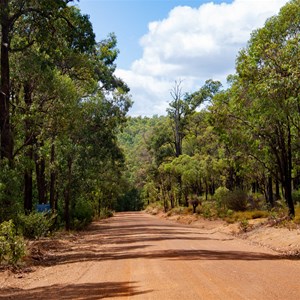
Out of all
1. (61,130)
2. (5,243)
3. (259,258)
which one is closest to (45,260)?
(5,243)

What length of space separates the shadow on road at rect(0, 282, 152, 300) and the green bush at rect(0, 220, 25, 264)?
219 cm

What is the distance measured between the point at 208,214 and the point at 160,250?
23.2 m

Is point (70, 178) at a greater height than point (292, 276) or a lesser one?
greater

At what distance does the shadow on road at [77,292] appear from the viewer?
9.21 metres

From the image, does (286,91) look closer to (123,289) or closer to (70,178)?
(123,289)

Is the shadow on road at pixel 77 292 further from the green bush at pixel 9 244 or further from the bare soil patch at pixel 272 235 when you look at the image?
the bare soil patch at pixel 272 235

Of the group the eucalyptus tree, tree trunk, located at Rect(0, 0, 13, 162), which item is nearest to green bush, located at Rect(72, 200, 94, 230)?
the eucalyptus tree

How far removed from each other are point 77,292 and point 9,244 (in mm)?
4268

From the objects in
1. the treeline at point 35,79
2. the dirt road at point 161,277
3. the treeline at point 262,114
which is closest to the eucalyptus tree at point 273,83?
the treeline at point 262,114

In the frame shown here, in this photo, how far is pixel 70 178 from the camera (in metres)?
32.8

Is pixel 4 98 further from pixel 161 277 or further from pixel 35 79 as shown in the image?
pixel 161 277

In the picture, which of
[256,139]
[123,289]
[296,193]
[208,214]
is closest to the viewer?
[123,289]

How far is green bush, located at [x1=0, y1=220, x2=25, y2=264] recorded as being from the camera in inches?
513

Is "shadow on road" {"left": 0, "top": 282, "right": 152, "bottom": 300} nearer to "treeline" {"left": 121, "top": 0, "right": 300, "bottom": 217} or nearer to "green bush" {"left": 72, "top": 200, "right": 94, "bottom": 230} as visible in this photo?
"treeline" {"left": 121, "top": 0, "right": 300, "bottom": 217}
